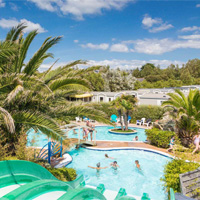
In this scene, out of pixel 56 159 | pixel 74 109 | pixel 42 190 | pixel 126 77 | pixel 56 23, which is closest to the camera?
pixel 42 190

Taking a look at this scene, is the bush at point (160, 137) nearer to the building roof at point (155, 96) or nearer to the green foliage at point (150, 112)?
the green foliage at point (150, 112)

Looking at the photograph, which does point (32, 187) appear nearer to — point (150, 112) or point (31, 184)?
point (31, 184)

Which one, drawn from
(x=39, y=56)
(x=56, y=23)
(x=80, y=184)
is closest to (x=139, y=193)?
(x=80, y=184)

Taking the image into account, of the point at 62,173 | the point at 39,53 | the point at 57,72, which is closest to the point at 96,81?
the point at 57,72

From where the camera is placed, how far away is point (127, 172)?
10305 millimetres

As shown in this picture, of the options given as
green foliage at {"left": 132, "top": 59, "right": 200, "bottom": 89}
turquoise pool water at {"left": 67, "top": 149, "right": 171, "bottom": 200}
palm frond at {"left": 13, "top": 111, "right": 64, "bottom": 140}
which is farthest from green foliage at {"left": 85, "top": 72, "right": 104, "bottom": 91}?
palm frond at {"left": 13, "top": 111, "right": 64, "bottom": 140}

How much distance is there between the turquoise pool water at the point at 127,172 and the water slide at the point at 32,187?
493cm

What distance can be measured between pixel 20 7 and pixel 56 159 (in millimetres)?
11620

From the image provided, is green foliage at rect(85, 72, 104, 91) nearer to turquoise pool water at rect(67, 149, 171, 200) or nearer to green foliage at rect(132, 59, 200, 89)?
green foliage at rect(132, 59, 200, 89)

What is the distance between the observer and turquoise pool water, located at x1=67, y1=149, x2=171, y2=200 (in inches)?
344

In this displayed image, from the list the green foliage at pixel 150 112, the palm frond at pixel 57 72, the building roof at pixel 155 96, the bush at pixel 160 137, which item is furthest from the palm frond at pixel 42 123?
the building roof at pixel 155 96

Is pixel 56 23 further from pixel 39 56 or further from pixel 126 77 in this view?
pixel 126 77

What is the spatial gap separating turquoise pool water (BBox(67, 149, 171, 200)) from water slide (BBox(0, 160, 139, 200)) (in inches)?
194

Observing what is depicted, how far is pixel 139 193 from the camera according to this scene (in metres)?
8.36
